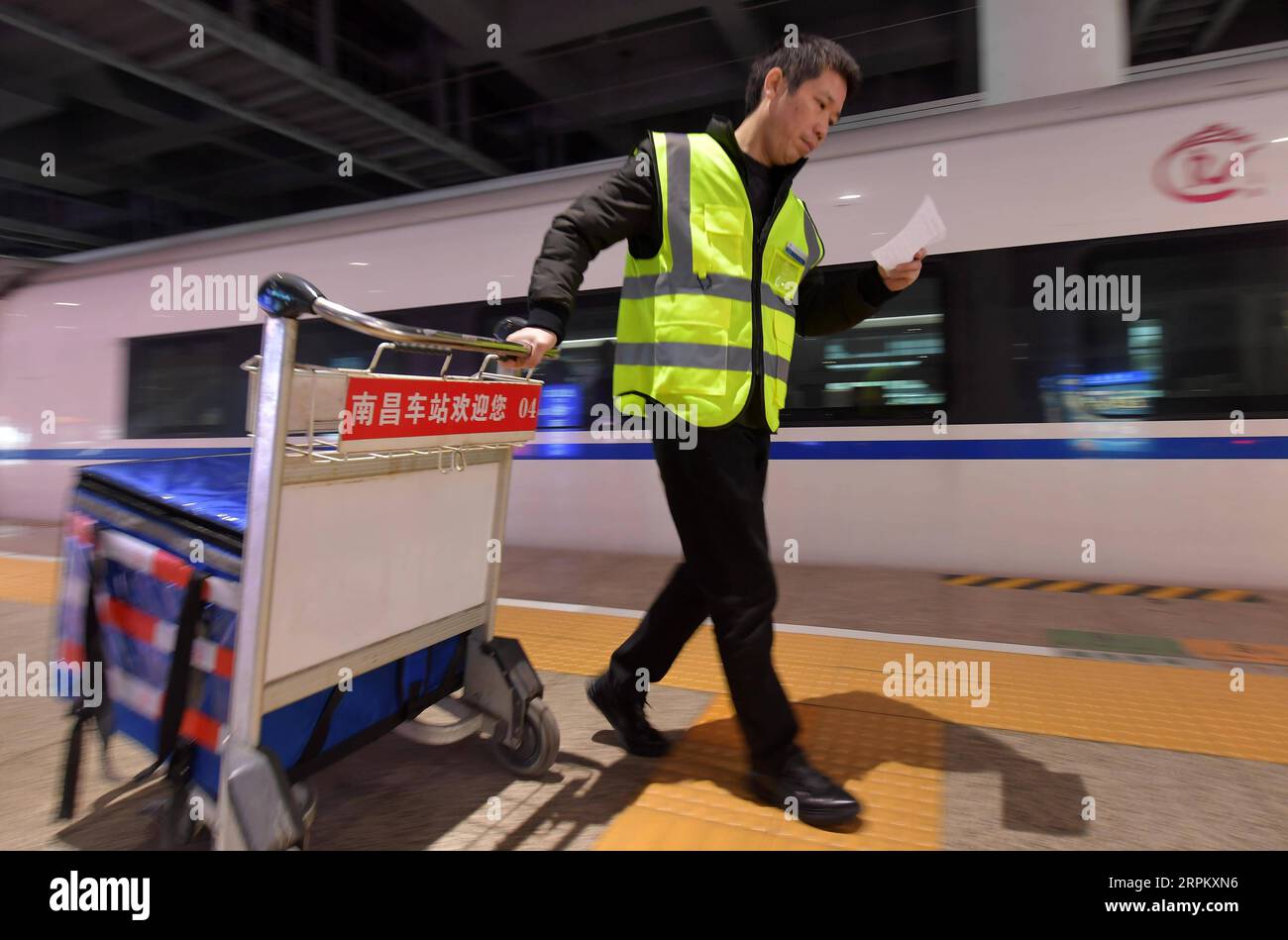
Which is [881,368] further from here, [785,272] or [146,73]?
[146,73]

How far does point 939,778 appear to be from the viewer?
6.70 feet

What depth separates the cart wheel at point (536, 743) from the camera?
197cm

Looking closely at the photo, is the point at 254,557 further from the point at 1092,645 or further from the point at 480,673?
the point at 1092,645

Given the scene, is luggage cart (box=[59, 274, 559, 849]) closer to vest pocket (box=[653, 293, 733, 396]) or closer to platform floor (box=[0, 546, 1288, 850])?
platform floor (box=[0, 546, 1288, 850])

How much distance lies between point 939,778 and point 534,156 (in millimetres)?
11438

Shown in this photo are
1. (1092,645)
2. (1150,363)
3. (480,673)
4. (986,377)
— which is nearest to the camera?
(480,673)

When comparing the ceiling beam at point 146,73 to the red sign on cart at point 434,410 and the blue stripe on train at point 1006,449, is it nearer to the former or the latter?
the blue stripe on train at point 1006,449

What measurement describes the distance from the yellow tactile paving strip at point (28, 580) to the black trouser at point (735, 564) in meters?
3.61

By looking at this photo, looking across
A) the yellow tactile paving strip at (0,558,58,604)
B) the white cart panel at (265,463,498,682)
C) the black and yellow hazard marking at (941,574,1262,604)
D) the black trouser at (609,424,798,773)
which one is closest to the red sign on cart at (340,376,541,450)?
the white cart panel at (265,463,498,682)

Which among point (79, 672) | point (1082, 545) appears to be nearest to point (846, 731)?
point (79, 672)

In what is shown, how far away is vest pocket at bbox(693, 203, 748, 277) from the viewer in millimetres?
1798

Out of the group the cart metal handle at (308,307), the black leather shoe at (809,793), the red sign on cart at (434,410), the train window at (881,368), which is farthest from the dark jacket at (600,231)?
the train window at (881,368)

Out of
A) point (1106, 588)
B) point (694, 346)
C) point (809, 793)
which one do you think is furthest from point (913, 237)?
point (1106, 588)

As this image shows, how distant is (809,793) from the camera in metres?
1.78
